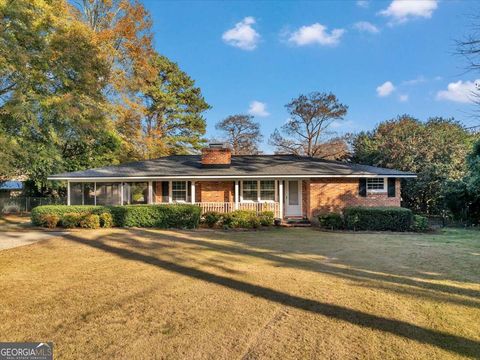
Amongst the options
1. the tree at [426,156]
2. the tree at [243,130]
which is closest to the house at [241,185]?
the tree at [426,156]

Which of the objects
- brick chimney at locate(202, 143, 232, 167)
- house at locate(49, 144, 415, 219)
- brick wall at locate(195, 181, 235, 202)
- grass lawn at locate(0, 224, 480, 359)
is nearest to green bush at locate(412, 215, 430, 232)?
house at locate(49, 144, 415, 219)

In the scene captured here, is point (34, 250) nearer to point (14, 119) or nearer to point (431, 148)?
point (14, 119)

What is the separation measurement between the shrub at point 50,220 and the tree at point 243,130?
1096 inches

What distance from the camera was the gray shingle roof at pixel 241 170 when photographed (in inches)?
671

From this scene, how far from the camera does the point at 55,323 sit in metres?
4.39

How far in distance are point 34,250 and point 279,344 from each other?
348 inches

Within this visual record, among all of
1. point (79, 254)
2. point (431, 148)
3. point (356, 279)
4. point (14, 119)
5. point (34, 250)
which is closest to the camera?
point (356, 279)

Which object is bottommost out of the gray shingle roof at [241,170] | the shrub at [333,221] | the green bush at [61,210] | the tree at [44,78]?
the shrub at [333,221]

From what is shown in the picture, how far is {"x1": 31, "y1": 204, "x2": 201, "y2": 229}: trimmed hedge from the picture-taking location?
1498cm

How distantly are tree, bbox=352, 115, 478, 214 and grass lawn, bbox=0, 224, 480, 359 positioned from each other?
1329 cm

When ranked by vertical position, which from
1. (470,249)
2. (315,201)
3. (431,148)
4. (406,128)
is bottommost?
(470,249)

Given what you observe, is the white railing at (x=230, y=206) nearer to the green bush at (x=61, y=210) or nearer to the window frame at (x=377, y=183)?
the green bush at (x=61, y=210)

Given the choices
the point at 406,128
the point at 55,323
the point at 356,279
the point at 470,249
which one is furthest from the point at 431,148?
the point at 55,323

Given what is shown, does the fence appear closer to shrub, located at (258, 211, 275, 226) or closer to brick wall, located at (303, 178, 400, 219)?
shrub, located at (258, 211, 275, 226)
